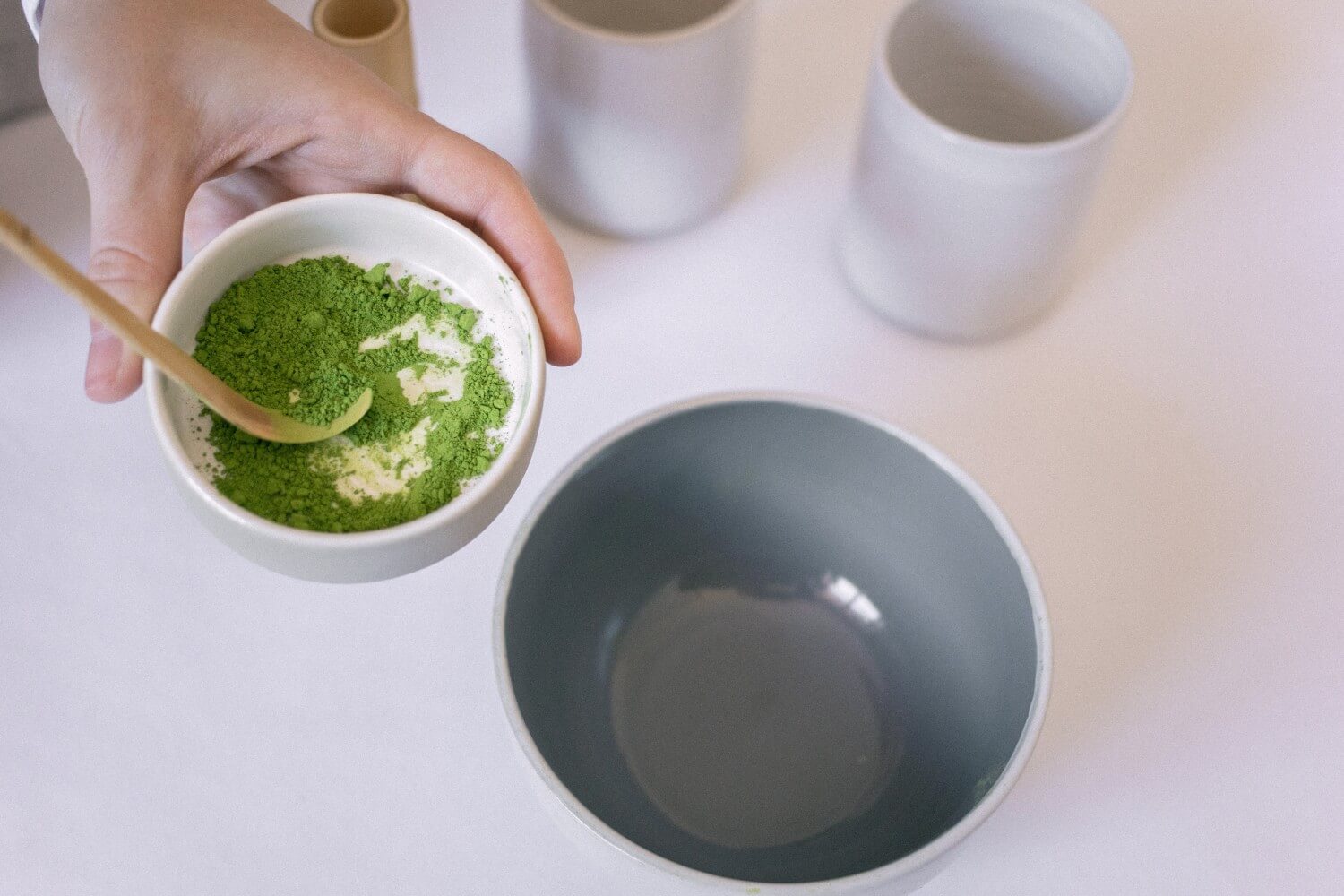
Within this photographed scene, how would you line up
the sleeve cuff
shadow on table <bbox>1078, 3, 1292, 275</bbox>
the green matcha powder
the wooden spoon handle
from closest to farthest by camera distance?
Answer: the wooden spoon handle
the green matcha powder
the sleeve cuff
shadow on table <bbox>1078, 3, 1292, 275</bbox>

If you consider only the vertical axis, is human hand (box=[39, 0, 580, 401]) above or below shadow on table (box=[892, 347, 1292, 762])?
above

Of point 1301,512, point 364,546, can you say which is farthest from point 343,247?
point 1301,512

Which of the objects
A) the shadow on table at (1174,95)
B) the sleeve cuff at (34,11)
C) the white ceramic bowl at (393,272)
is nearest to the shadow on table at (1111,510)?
the shadow on table at (1174,95)

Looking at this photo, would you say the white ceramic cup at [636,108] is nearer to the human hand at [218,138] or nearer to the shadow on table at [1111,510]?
the human hand at [218,138]

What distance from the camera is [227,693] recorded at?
766 millimetres

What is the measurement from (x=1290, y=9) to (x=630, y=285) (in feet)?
2.11

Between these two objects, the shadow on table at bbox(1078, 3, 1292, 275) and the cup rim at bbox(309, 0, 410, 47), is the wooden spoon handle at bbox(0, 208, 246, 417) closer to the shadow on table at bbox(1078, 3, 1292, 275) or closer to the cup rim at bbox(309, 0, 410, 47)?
the cup rim at bbox(309, 0, 410, 47)

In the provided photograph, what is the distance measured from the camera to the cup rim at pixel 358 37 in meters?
0.79

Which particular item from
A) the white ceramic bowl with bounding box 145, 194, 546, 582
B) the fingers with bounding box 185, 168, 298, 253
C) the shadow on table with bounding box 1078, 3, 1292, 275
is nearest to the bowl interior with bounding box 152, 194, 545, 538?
the white ceramic bowl with bounding box 145, 194, 546, 582

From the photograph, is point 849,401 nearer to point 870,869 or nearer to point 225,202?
point 870,869

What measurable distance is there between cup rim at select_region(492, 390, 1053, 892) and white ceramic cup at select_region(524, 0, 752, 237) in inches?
8.8

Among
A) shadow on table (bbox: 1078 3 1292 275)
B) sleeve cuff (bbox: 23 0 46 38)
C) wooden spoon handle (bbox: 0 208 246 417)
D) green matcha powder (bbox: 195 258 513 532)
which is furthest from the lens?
shadow on table (bbox: 1078 3 1292 275)

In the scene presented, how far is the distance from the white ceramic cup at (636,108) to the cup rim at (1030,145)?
9cm

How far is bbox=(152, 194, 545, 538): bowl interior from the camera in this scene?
2.04 feet
